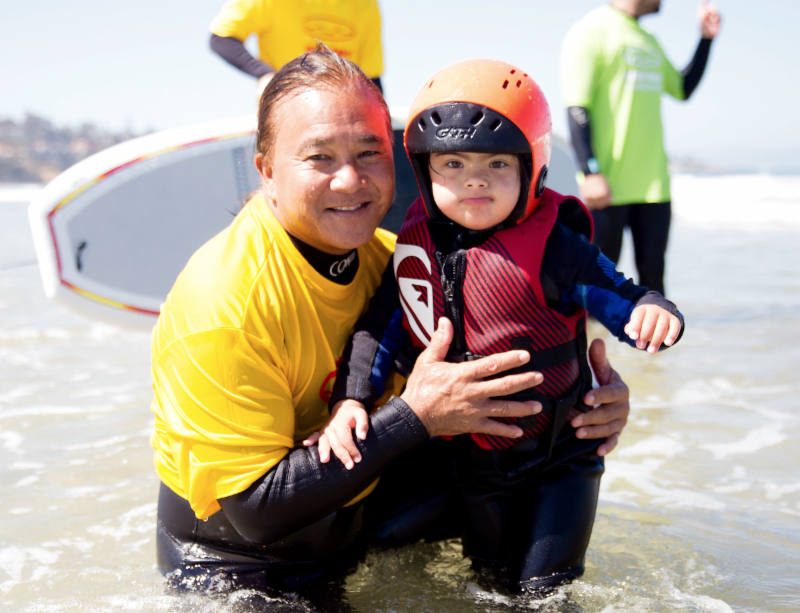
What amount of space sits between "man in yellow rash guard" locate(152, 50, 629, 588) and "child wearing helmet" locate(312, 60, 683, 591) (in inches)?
3.2

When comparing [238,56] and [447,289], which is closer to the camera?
[447,289]

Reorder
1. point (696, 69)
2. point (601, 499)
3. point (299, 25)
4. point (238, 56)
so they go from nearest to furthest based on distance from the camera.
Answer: point (601, 499), point (238, 56), point (299, 25), point (696, 69)

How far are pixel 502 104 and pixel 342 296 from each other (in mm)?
656

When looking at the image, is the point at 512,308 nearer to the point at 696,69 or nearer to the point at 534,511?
the point at 534,511

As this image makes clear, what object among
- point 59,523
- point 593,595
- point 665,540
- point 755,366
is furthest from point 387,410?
point 755,366

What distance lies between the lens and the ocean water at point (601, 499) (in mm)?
1997

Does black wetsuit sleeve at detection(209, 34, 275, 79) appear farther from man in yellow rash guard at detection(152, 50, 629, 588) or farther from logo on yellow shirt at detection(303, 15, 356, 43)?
man in yellow rash guard at detection(152, 50, 629, 588)

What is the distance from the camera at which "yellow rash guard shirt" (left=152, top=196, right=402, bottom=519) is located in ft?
5.51

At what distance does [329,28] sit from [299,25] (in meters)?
0.15

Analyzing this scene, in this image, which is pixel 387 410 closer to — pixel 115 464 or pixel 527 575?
pixel 527 575

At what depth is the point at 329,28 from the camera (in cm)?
369

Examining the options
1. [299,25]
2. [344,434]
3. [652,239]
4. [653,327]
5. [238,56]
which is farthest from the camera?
[652,239]

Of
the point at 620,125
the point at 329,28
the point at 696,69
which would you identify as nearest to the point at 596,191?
the point at 620,125

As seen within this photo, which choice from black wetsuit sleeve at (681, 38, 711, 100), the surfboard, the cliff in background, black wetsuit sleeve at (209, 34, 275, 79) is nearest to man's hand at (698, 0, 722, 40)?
black wetsuit sleeve at (681, 38, 711, 100)
